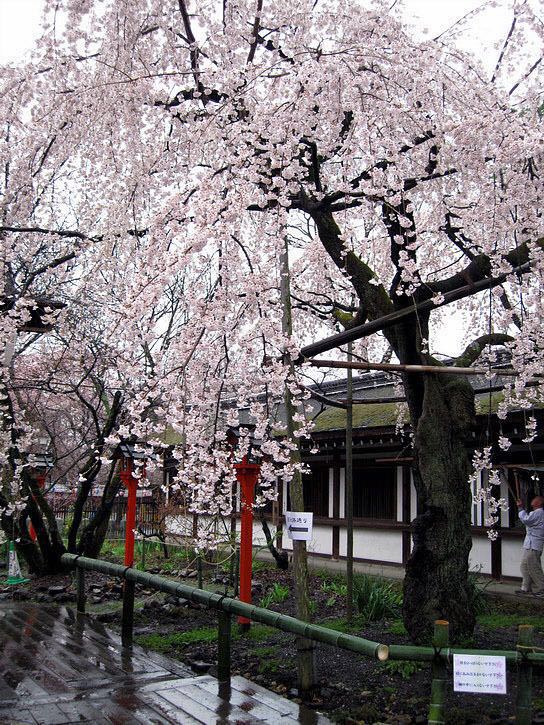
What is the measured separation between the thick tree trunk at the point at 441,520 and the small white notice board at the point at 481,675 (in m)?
2.97

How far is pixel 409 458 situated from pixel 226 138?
7.01 metres

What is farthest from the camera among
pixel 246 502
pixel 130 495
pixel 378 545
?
pixel 378 545

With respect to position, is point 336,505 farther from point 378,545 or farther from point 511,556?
point 511,556

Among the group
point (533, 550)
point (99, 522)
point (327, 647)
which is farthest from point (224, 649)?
point (99, 522)

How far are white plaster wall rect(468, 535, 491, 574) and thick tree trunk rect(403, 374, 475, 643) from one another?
172 inches

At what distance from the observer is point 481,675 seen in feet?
11.7

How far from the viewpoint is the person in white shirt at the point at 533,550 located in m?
9.24

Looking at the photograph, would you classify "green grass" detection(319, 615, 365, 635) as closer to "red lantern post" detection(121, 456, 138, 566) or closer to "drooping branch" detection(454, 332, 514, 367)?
"drooping branch" detection(454, 332, 514, 367)

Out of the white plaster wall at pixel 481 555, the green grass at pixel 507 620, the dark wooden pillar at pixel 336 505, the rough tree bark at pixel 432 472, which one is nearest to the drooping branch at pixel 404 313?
the rough tree bark at pixel 432 472

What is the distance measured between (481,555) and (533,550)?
5.28 ft

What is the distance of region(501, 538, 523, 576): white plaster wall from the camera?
34.0ft

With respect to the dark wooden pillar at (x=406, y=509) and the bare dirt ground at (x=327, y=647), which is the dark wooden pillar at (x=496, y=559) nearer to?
the bare dirt ground at (x=327, y=647)

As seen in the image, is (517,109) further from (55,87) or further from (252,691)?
(252,691)

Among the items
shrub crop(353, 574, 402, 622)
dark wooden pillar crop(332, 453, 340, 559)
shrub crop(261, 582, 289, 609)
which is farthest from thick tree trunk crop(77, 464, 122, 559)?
shrub crop(353, 574, 402, 622)
